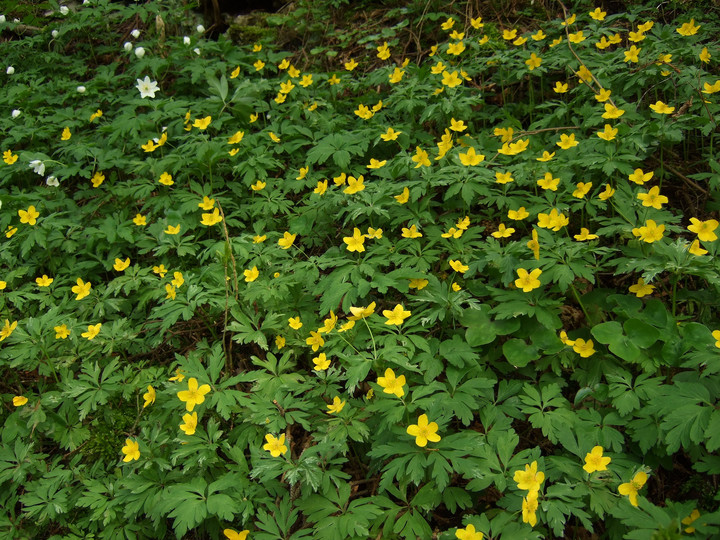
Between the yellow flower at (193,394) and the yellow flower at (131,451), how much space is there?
0.31m

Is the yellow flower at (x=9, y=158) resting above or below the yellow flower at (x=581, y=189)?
below

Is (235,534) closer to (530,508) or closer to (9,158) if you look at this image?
(530,508)

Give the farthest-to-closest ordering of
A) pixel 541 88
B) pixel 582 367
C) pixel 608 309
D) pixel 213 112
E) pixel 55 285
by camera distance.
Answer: pixel 213 112
pixel 541 88
pixel 55 285
pixel 608 309
pixel 582 367

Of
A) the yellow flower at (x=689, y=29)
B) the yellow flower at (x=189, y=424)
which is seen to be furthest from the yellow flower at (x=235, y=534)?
the yellow flower at (x=689, y=29)

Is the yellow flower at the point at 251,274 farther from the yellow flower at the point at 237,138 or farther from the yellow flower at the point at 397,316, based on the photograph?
the yellow flower at the point at 237,138

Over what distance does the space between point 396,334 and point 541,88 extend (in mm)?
2785

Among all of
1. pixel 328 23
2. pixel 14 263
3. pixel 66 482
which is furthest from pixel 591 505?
pixel 328 23

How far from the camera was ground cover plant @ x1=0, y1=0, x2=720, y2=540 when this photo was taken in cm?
214

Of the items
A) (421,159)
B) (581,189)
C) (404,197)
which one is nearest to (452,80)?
(421,159)

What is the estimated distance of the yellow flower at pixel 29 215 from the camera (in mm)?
3779

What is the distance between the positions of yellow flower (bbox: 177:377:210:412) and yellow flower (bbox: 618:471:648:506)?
6.15 ft

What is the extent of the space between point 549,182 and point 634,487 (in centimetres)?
177

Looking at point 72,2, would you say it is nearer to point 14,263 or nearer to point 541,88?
point 14,263

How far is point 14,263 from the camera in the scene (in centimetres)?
376
